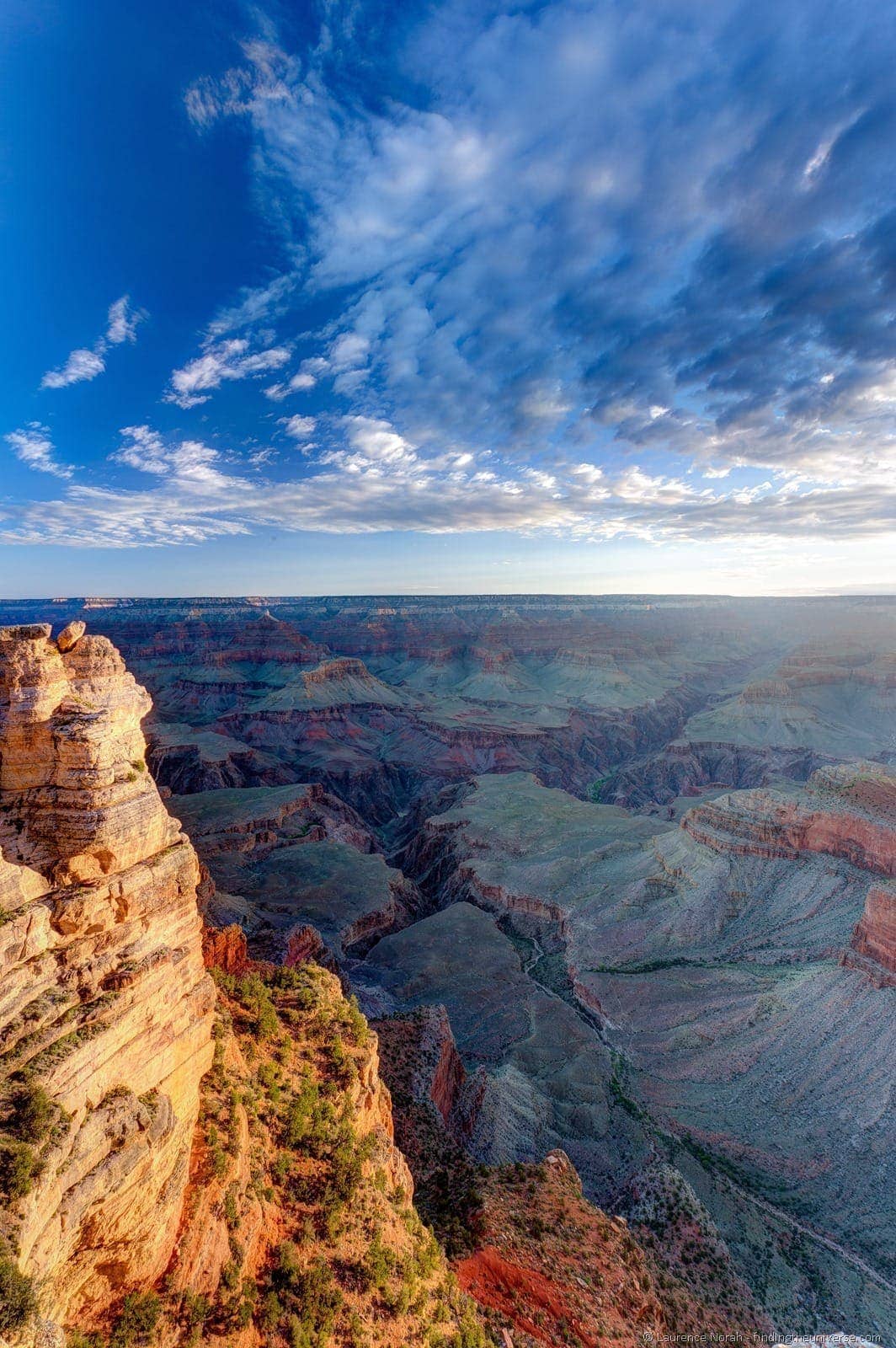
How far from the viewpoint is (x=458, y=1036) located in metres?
36.5

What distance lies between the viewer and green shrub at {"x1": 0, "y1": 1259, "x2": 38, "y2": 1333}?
21.5 ft

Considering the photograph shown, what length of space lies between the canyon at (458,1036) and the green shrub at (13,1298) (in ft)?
1.38

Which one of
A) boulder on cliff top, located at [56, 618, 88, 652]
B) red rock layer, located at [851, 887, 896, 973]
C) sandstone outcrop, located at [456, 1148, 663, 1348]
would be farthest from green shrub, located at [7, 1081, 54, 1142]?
red rock layer, located at [851, 887, 896, 973]

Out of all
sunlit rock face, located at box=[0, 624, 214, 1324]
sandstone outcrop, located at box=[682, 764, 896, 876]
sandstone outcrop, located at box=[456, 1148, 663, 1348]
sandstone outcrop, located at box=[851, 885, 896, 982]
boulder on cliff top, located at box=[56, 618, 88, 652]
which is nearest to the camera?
sunlit rock face, located at box=[0, 624, 214, 1324]

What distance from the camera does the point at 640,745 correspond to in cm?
13338

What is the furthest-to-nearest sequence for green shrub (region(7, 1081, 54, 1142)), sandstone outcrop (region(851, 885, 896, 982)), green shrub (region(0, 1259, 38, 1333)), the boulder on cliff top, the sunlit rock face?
sandstone outcrop (region(851, 885, 896, 982)) < the boulder on cliff top < the sunlit rock face < green shrub (region(7, 1081, 54, 1142)) < green shrub (region(0, 1259, 38, 1333))

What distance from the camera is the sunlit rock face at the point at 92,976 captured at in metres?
8.66

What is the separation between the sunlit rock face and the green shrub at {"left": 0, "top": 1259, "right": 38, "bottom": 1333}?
535 mm

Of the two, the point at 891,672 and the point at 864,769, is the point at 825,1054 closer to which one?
the point at 864,769

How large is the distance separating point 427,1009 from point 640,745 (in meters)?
113

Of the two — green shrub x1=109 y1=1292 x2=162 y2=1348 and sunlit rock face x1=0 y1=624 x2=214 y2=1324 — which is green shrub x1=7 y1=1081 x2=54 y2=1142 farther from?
green shrub x1=109 y1=1292 x2=162 y2=1348

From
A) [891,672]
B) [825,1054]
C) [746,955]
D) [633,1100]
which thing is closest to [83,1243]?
[633,1100]

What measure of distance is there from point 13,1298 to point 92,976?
4179 millimetres

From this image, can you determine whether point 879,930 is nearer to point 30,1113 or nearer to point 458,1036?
point 458,1036
